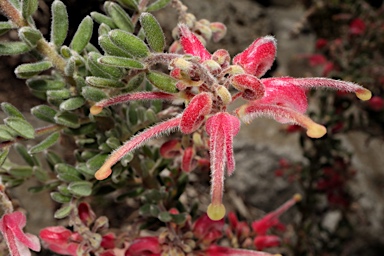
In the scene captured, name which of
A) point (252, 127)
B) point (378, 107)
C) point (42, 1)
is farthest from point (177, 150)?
point (252, 127)

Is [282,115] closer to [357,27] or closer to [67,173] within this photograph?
[67,173]

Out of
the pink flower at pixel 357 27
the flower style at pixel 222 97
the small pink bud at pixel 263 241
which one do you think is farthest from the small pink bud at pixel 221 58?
the pink flower at pixel 357 27

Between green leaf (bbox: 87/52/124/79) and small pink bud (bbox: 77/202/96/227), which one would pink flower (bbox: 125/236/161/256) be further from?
green leaf (bbox: 87/52/124/79)

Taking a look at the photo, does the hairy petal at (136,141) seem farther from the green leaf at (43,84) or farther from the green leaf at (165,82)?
the green leaf at (43,84)

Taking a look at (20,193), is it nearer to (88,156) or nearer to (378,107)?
(88,156)

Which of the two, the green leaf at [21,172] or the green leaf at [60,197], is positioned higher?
the green leaf at [60,197]

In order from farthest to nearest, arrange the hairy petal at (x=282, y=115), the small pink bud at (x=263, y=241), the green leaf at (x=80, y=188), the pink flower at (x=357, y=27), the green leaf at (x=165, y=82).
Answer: the pink flower at (x=357, y=27), the small pink bud at (x=263, y=241), the green leaf at (x=80, y=188), the green leaf at (x=165, y=82), the hairy petal at (x=282, y=115)

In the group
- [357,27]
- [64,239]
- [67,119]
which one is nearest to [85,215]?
[64,239]
